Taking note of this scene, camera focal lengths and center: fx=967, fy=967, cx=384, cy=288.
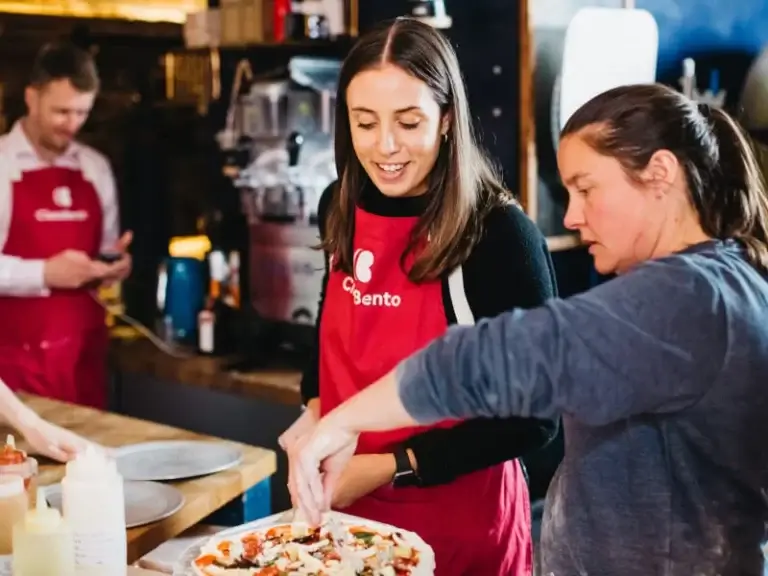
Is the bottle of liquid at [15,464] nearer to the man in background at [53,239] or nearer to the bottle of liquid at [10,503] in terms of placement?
the bottle of liquid at [10,503]

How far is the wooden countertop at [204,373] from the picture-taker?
3.16 metres

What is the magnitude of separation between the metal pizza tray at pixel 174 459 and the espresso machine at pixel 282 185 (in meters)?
1.26

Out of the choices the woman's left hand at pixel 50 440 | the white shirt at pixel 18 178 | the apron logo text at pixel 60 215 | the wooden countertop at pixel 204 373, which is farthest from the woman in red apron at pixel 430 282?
the apron logo text at pixel 60 215

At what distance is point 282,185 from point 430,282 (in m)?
1.66

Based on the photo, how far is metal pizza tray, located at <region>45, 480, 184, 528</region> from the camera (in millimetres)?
1588

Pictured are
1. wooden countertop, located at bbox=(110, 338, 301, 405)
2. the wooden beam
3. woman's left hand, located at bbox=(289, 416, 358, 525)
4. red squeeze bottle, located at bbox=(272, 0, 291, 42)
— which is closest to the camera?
woman's left hand, located at bbox=(289, 416, 358, 525)

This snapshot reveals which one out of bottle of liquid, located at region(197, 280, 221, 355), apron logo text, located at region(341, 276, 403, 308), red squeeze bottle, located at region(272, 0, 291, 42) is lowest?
bottle of liquid, located at region(197, 280, 221, 355)

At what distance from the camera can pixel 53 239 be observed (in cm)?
326

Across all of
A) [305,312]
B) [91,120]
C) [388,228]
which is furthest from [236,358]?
[388,228]

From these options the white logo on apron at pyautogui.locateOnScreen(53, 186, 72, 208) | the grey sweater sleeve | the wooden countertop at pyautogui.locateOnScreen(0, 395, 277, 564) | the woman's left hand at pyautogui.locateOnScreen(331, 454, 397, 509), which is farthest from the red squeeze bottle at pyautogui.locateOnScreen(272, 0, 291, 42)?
the grey sweater sleeve

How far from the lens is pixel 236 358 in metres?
3.48

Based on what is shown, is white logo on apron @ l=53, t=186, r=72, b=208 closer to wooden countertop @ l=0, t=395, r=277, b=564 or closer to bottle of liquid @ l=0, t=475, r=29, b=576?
wooden countertop @ l=0, t=395, r=277, b=564

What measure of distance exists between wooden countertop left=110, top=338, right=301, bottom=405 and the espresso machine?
0.48 ft

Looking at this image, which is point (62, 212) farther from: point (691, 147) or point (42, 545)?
point (691, 147)
